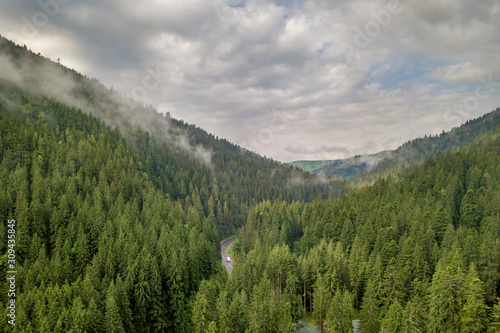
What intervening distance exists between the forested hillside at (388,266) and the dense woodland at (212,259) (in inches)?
12.5

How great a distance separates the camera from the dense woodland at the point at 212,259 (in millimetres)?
45594

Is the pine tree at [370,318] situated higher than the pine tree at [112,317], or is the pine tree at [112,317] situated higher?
the pine tree at [112,317]

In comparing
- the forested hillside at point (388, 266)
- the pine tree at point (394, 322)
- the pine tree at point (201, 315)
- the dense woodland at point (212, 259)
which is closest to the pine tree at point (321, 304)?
the forested hillside at point (388, 266)

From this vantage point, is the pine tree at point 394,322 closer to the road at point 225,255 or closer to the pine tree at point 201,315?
the pine tree at point 201,315

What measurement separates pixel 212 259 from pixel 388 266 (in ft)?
147

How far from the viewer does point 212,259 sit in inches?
3115

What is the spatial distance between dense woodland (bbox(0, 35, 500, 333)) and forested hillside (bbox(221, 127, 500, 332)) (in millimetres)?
318

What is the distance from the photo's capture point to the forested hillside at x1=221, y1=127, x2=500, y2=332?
45.8m

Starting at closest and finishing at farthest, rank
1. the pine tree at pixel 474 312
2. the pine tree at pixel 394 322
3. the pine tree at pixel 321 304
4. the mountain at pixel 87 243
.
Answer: the pine tree at pixel 474 312 → the pine tree at pixel 394 322 → the mountain at pixel 87 243 → the pine tree at pixel 321 304

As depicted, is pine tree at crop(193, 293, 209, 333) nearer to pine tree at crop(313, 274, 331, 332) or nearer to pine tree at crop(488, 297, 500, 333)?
pine tree at crop(313, 274, 331, 332)

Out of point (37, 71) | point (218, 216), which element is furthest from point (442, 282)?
point (37, 71)

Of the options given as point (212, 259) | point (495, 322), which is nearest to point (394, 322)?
point (495, 322)

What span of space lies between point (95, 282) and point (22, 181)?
40.6 metres

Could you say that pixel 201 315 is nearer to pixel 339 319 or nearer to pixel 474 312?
pixel 339 319
